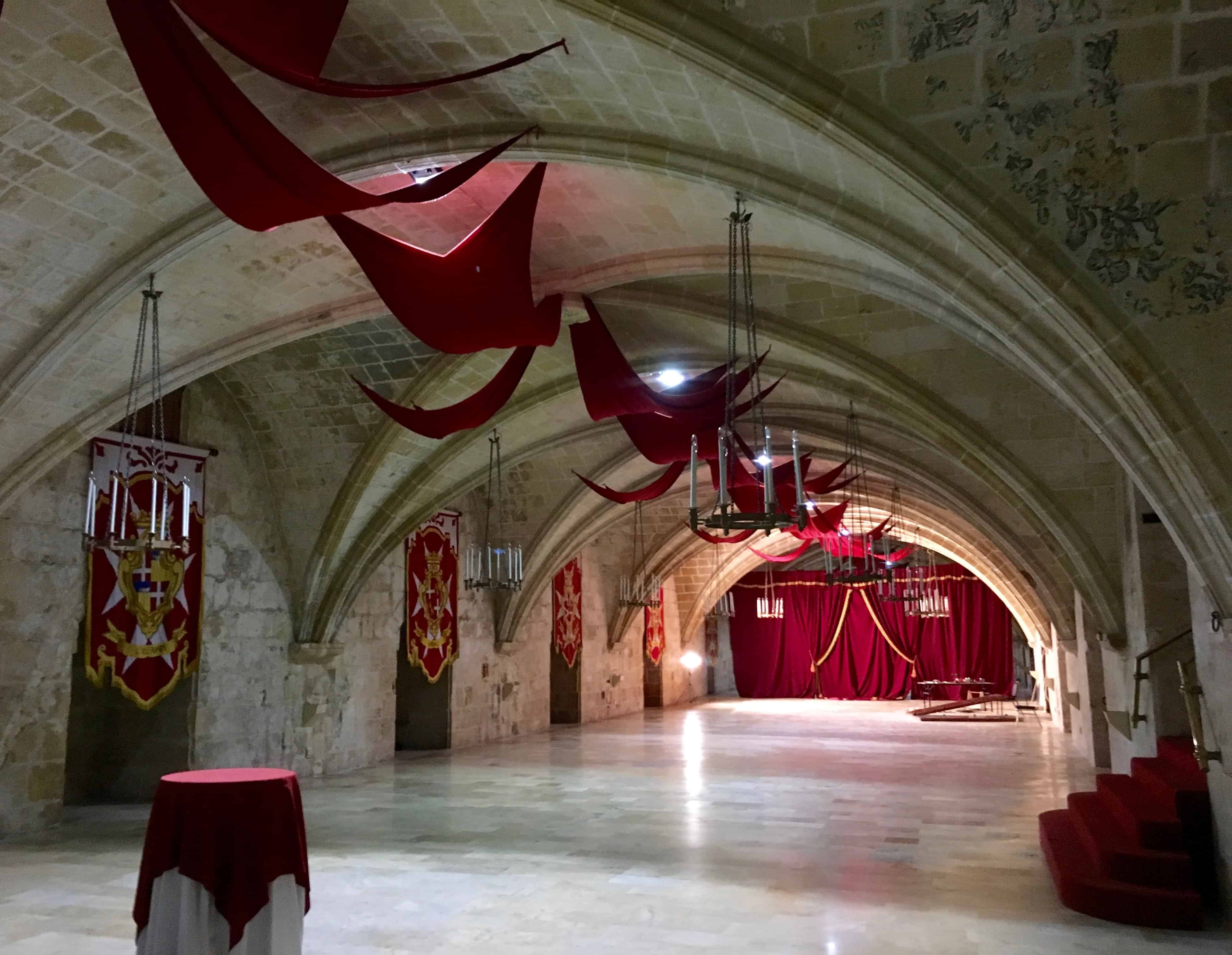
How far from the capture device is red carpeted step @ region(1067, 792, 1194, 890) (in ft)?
15.3

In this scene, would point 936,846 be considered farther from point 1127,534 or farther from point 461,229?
point 461,229

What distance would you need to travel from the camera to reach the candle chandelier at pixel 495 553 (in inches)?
366

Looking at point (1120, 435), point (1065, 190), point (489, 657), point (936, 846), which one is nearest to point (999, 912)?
point (936, 846)

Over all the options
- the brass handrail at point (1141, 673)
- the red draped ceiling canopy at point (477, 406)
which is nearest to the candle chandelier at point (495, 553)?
the red draped ceiling canopy at point (477, 406)

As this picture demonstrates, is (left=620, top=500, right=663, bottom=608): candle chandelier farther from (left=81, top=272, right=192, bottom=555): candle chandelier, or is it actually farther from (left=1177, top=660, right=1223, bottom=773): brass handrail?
(left=1177, top=660, right=1223, bottom=773): brass handrail

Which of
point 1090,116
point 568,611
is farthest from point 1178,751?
point 568,611

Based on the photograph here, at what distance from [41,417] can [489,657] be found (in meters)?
7.41

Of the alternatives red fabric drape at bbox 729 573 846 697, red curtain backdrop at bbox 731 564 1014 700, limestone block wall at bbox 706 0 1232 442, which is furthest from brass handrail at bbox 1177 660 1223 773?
red fabric drape at bbox 729 573 846 697

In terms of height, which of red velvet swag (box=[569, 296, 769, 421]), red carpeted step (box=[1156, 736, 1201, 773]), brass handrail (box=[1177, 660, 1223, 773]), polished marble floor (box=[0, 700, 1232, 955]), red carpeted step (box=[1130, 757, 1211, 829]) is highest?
red velvet swag (box=[569, 296, 769, 421])

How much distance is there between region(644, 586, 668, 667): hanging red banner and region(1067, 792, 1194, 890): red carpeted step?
1345 cm

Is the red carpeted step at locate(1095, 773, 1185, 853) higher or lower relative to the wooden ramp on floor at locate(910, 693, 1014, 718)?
higher

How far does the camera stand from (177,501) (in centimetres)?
855

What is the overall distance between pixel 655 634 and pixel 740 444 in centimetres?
1297

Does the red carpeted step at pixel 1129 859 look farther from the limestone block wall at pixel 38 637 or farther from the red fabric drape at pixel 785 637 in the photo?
the red fabric drape at pixel 785 637
